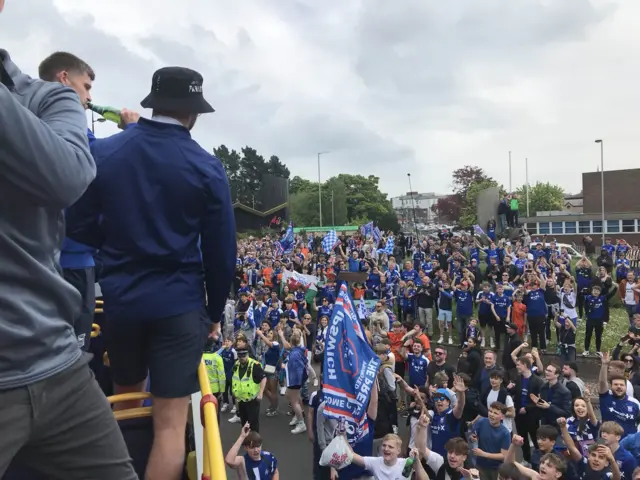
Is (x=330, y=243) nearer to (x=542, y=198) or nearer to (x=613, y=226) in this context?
(x=613, y=226)

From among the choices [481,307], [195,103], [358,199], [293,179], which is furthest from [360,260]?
[293,179]

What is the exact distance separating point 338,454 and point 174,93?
5205 mm

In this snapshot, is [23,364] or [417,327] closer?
[23,364]

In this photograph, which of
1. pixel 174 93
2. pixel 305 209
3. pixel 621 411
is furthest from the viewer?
pixel 305 209

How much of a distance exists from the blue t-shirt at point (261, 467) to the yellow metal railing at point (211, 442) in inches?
186

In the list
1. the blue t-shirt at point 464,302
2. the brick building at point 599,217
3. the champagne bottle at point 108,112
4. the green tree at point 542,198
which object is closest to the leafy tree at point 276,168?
the green tree at point 542,198

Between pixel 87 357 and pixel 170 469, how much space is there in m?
0.85

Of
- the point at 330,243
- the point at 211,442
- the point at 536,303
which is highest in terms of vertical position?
the point at 330,243

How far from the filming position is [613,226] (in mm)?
40375

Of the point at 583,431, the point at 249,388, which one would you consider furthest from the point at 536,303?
the point at 249,388

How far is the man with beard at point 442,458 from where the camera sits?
6.21 metres

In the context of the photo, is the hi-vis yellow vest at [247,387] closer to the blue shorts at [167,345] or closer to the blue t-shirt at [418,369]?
the blue t-shirt at [418,369]

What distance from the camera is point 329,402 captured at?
6367mm

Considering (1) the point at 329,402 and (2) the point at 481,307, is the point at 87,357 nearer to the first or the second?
(1) the point at 329,402
